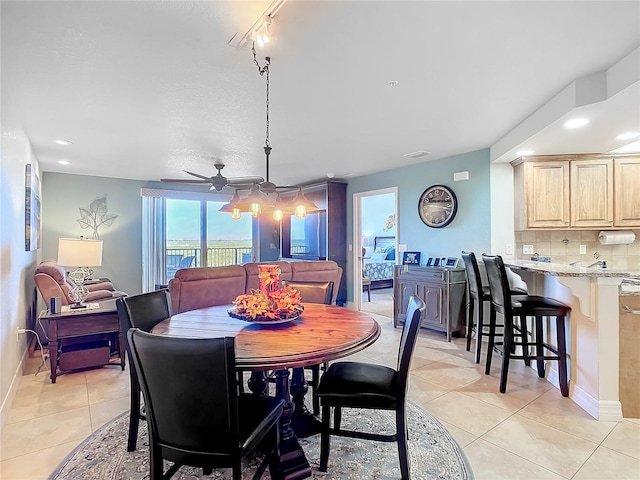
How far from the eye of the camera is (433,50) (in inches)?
81.1

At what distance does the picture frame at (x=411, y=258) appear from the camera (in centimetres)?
504

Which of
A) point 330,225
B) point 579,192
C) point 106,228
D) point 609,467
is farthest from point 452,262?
point 106,228

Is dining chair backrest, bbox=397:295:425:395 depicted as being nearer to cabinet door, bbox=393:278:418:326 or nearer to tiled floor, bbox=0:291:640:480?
tiled floor, bbox=0:291:640:480

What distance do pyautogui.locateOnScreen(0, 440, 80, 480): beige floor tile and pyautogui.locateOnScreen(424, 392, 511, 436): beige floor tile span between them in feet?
7.86

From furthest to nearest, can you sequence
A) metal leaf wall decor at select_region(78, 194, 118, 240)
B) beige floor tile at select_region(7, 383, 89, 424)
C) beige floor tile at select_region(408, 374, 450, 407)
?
metal leaf wall decor at select_region(78, 194, 118, 240), beige floor tile at select_region(408, 374, 450, 407), beige floor tile at select_region(7, 383, 89, 424)

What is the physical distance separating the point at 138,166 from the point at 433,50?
475 centimetres

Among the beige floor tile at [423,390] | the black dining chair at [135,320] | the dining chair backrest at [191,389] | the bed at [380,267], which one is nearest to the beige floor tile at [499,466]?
the beige floor tile at [423,390]

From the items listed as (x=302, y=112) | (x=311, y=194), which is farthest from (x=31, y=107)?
(x=311, y=194)

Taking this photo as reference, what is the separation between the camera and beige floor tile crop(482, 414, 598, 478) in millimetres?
1929

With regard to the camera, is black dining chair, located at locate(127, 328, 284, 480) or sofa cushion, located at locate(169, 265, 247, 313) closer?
black dining chair, located at locate(127, 328, 284, 480)

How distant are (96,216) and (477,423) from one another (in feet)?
21.2

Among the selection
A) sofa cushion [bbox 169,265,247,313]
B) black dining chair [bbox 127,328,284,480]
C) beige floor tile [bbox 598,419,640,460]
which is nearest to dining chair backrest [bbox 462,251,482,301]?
beige floor tile [bbox 598,419,640,460]

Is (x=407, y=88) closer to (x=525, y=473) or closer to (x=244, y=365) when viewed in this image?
(x=244, y=365)

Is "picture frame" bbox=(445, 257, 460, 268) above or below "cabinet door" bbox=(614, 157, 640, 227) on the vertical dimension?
below
